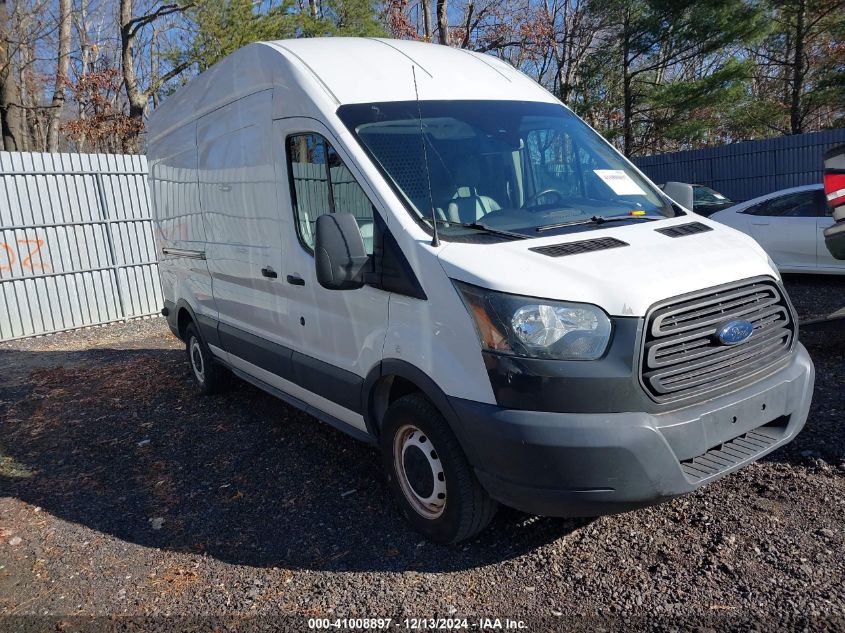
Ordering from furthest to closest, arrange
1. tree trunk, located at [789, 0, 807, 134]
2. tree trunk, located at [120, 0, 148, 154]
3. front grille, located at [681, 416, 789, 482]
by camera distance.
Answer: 1. tree trunk, located at [789, 0, 807, 134]
2. tree trunk, located at [120, 0, 148, 154]
3. front grille, located at [681, 416, 789, 482]

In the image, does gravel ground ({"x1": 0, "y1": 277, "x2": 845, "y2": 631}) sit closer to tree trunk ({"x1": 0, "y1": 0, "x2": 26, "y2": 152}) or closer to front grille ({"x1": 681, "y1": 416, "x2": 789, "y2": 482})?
front grille ({"x1": 681, "y1": 416, "x2": 789, "y2": 482})

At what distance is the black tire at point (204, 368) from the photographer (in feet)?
20.7

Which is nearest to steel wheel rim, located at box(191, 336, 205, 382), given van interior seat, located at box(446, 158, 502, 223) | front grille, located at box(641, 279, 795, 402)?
van interior seat, located at box(446, 158, 502, 223)

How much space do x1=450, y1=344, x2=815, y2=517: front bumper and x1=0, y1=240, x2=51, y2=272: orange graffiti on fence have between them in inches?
380

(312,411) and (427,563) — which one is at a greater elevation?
(312,411)

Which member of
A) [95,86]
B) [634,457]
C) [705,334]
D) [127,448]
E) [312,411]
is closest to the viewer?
[634,457]

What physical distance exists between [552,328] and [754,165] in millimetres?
17123

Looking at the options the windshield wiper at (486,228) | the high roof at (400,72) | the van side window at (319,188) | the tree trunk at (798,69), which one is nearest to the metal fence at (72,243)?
the high roof at (400,72)

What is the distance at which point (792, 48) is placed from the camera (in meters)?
23.2

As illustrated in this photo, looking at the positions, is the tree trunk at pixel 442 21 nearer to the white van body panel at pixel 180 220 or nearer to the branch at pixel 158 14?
the branch at pixel 158 14

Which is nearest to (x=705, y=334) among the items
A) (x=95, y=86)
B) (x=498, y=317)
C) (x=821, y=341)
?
(x=498, y=317)

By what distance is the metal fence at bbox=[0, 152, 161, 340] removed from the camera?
10.2 meters

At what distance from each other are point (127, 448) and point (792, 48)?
1012 inches

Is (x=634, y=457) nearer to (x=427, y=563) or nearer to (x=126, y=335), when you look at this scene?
(x=427, y=563)
